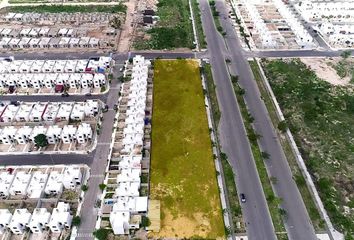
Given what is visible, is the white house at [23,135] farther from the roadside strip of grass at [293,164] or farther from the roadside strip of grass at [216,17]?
the roadside strip of grass at [216,17]

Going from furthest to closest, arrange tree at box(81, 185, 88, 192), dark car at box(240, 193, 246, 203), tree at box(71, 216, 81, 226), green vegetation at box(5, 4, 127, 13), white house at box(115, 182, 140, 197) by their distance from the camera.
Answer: green vegetation at box(5, 4, 127, 13) → tree at box(81, 185, 88, 192) → dark car at box(240, 193, 246, 203) → white house at box(115, 182, 140, 197) → tree at box(71, 216, 81, 226)

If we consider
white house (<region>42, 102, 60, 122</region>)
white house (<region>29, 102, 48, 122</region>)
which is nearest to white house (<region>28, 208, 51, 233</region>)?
white house (<region>42, 102, 60, 122</region>)

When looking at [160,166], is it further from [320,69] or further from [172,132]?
[320,69]

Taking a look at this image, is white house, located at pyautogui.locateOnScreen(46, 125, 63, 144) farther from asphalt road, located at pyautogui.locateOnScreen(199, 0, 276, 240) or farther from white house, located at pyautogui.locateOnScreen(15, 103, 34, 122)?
asphalt road, located at pyautogui.locateOnScreen(199, 0, 276, 240)

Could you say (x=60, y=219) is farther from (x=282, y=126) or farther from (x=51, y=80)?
(x=282, y=126)

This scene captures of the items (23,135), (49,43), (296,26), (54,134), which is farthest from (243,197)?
(49,43)

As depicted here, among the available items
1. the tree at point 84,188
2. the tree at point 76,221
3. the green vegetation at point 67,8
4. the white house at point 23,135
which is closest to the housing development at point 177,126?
the white house at point 23,135
